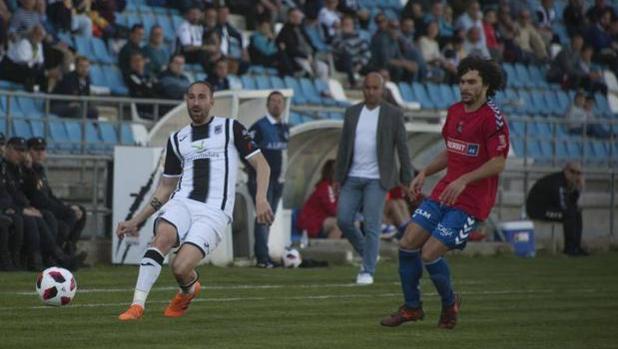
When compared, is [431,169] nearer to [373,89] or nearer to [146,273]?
[146,273]

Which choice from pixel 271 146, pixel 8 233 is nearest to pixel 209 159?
pixel 8 233

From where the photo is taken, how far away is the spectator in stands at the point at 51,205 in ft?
58.1

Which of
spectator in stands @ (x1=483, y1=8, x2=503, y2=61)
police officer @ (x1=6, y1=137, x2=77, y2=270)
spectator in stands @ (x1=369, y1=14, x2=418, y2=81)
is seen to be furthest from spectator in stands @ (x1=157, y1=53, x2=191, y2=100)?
spectator in stands @ (x1=483, y1=8, x2=503, y2=61)

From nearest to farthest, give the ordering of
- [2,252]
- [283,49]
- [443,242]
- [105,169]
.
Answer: [443,242]
[2,252]
[105,169]
[283,49]

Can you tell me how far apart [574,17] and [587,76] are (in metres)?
2.94

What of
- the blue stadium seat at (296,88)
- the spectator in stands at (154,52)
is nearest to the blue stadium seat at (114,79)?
the spectator in stands at (154,52)

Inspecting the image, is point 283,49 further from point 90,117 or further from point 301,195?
point 90,117

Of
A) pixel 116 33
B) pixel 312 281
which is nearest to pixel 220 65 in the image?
pixel 116 33

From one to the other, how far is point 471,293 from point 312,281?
205 centimetres

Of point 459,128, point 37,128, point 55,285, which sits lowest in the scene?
point 37,128

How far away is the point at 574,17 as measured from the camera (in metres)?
34.8

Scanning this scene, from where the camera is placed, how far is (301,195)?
78.0 ft

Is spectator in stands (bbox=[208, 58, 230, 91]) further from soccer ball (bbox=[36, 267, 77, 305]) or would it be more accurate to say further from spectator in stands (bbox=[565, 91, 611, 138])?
soccer ball (bbox=[36, 267, 77, 305])

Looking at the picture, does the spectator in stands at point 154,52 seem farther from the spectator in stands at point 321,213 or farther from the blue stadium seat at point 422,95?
the blue stadium seat at point 422,95
